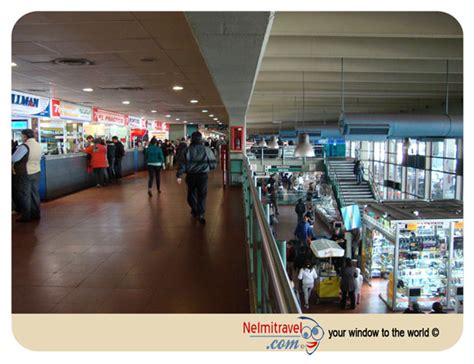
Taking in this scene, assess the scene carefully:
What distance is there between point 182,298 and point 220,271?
632mm

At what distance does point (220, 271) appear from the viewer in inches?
141

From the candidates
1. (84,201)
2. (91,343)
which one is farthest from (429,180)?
(91,343)

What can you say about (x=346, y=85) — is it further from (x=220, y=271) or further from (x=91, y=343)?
(x=91, y=343)

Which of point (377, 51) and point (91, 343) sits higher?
point (377, 51)

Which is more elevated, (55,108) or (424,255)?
(55,108)

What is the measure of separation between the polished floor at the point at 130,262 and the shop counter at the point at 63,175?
3.97 ft

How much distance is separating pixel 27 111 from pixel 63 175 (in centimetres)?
253

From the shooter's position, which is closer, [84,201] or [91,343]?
[91,343]

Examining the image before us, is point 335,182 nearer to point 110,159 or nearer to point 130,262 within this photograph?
point 110,159

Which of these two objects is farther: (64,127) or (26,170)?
(64,127)

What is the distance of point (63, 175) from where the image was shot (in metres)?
8.29

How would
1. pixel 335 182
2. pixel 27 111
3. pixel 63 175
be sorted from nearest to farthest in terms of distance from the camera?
pixel 63 175 → pixel 27 111 → pixel 335 182

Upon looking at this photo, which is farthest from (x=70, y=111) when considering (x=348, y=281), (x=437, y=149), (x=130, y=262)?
(x=437, y=149)

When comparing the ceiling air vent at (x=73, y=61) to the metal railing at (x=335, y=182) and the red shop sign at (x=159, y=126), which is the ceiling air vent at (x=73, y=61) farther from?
the red shop sign at (x=159, y=126)
